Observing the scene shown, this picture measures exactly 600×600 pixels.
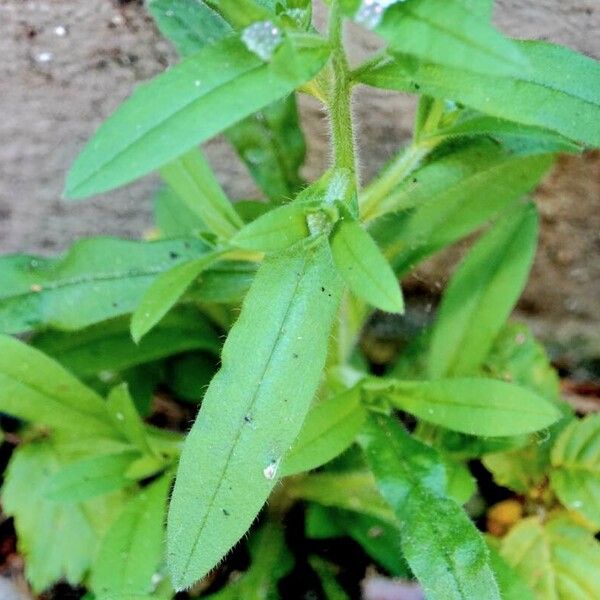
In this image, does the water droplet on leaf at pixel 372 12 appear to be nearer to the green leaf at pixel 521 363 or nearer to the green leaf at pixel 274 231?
the green leaf at pixel 274 231

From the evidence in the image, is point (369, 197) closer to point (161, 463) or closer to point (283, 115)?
point (283, 115)

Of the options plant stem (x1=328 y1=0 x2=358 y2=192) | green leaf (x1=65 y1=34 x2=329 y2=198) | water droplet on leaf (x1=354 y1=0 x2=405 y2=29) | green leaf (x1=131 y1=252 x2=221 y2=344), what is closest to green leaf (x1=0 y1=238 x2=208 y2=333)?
green leaf (x1=131 y1=252 x2=221 y2=344)

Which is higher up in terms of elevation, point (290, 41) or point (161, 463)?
point (290, 41)

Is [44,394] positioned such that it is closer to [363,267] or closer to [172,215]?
[172,215]

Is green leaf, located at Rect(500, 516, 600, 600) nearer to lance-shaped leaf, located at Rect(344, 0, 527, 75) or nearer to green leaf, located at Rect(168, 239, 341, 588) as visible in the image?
green leaf, located at Rect(168, 239, 341, 588)

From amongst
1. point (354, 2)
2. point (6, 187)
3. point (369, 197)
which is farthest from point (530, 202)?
point (6, 187)

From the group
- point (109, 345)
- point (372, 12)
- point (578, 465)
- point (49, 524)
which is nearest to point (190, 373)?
point (109, 345)

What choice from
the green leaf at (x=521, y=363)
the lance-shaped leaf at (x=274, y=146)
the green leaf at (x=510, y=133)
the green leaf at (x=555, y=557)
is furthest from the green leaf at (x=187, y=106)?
the green leaf at (x=555, y=557)
